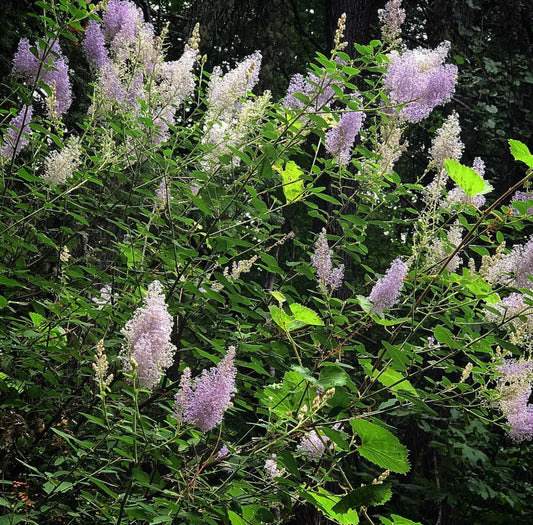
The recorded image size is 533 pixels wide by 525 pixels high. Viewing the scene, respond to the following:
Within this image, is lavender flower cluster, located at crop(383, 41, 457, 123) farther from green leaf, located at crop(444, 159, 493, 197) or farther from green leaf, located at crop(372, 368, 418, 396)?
green leaf, located at crop(372, 368, 418, 396)

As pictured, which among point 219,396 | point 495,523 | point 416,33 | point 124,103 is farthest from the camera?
point 416,33

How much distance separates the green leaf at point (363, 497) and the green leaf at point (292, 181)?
150cm

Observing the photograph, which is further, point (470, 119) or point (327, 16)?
point (470, 119)

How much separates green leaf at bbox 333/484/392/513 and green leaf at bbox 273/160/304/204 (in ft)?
4.93

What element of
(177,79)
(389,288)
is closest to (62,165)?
(177,79)

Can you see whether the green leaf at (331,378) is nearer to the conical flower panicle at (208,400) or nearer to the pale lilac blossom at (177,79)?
the conical flower panicle at (208,400)

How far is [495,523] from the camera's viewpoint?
7621mm

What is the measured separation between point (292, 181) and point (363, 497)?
1559 millimetres

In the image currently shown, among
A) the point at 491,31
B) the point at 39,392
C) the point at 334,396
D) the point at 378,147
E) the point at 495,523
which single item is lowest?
the point at 495,523

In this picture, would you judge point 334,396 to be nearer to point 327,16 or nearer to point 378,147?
point 378,147

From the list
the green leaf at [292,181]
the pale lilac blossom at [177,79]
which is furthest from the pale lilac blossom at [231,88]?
the green leaf at [292,181]

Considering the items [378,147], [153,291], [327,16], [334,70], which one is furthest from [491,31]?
[153,291]

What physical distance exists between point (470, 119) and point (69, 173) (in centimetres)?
684

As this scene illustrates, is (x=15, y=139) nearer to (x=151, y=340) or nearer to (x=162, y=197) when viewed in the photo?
(x=162, y=197)
